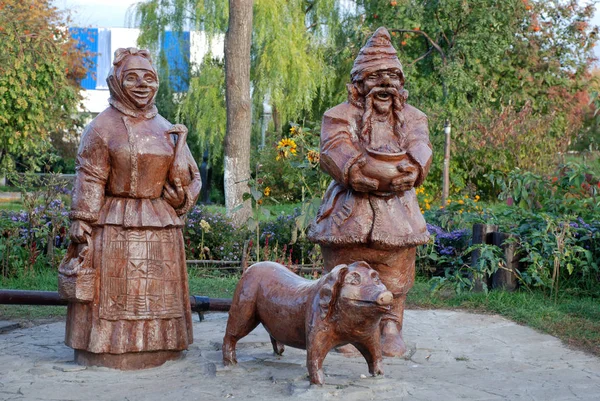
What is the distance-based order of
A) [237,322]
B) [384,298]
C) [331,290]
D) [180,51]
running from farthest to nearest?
[180,51], [237,322], [331,290], [384,298]

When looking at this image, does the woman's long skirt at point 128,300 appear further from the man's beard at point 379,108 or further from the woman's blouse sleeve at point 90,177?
the man's beard at point 379,108

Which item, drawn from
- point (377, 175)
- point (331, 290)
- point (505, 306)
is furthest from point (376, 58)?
point (505, 306)

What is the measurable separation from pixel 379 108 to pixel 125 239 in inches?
75.5

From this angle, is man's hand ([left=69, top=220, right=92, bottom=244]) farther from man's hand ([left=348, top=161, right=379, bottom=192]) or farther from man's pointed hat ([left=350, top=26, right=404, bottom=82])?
man's pointed hat ([left=350, top=26, right=404, bottom=82])

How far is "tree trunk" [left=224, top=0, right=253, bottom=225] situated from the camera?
12.2m

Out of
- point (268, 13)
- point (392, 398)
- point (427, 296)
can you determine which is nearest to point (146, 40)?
point (268, 13)

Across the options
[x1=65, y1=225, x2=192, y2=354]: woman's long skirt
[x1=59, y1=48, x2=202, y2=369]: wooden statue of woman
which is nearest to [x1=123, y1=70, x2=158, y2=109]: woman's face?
[x1=59, y1=48, x2=202, y2=369]: wooden statue of woman

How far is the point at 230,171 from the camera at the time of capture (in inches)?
492

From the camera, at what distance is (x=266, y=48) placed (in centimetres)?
1861

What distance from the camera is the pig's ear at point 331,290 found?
435 centimetres

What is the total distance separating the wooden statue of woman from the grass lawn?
2330 mm

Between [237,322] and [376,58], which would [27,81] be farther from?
[237,322]

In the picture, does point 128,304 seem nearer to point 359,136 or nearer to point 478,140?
point 359,136

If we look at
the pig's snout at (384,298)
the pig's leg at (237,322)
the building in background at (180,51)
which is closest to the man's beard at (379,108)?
the pig's leg at (237,322)
